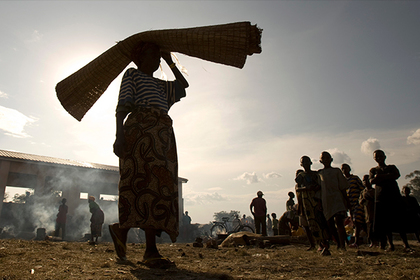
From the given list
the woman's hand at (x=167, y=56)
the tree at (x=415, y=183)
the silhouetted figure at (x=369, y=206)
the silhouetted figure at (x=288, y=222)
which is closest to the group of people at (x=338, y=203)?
the silhouetted figure at (x=369, y=206)

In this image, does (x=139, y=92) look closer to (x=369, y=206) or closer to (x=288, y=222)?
(x=369, y=206)

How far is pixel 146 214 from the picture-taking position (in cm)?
270

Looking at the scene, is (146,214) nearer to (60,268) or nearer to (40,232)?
(60,268)

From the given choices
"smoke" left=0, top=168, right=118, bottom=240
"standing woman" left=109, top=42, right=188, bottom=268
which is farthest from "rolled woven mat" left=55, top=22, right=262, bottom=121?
"smoke" left=0, top=168, right=118, bottom=240

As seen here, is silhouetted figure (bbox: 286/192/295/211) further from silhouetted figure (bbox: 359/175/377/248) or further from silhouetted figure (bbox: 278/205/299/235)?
silhouetted figure (bbox: 359/175/377/248)

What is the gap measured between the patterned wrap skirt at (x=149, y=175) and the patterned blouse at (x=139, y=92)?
9 cm

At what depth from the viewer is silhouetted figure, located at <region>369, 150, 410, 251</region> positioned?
4941mm

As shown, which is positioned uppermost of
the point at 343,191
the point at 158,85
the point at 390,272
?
the point at 158,85

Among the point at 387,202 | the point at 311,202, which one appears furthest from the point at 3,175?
the point at 387,202

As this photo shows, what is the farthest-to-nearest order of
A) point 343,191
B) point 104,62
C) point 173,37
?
1. point 343,191
2. point 104,62
3. point 173,37

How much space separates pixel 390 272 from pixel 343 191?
2642 millimetres

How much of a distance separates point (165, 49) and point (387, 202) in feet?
15.3

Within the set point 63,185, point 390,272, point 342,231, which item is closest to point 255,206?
point 342,231

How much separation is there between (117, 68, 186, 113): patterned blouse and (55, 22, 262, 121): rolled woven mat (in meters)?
0.48
